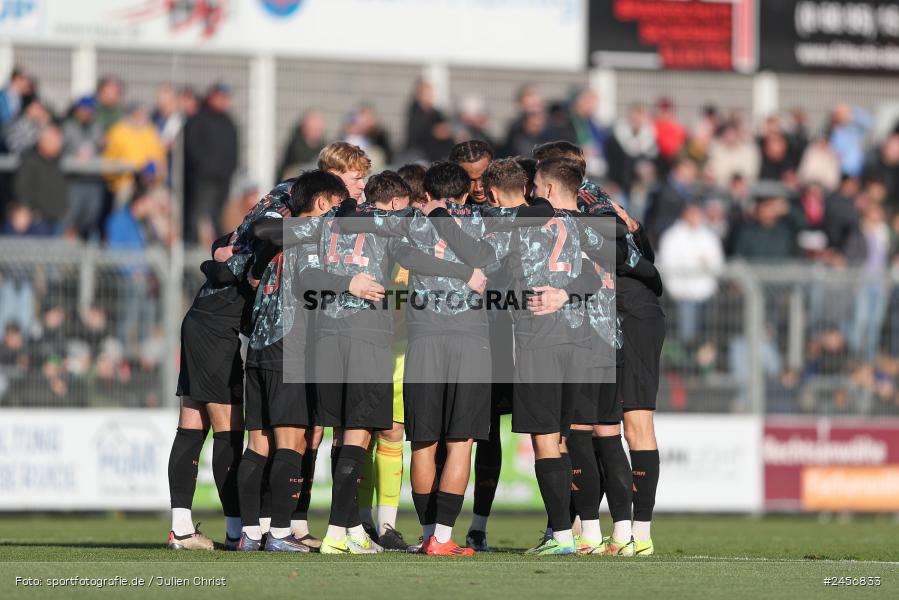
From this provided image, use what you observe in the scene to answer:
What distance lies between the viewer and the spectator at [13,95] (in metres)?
17.7

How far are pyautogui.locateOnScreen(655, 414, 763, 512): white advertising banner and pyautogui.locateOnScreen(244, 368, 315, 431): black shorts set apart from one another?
26.3 feet

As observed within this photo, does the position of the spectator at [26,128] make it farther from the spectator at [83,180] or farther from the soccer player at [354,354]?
the soccer player at [354,354]

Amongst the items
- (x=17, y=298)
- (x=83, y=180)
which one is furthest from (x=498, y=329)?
(x=83, y=180)

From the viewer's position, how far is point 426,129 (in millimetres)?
19125

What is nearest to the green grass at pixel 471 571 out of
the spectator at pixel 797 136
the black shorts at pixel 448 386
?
the black shorts at pixel 448 386

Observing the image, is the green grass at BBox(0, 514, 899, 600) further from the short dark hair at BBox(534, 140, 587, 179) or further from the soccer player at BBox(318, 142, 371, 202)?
the short dark hair at BBox(534, 140, 587, 179)

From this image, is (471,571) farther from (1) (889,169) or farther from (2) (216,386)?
(1) (889,169)

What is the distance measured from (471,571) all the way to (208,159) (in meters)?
10.9

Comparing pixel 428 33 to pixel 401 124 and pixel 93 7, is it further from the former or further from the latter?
pixel 93 7

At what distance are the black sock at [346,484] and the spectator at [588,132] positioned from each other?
10604 millimetres

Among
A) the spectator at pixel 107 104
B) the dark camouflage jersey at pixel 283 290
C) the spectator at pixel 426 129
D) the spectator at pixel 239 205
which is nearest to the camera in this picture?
the dark camouflage jersey at pixel 283 290

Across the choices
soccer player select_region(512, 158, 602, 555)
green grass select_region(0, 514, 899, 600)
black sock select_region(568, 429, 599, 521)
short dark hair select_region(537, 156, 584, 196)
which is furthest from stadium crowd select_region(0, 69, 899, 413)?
soccer player select_region(512, 158, 602, 555)

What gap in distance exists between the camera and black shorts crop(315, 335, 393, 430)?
30.4 ft

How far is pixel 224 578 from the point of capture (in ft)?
25.5
